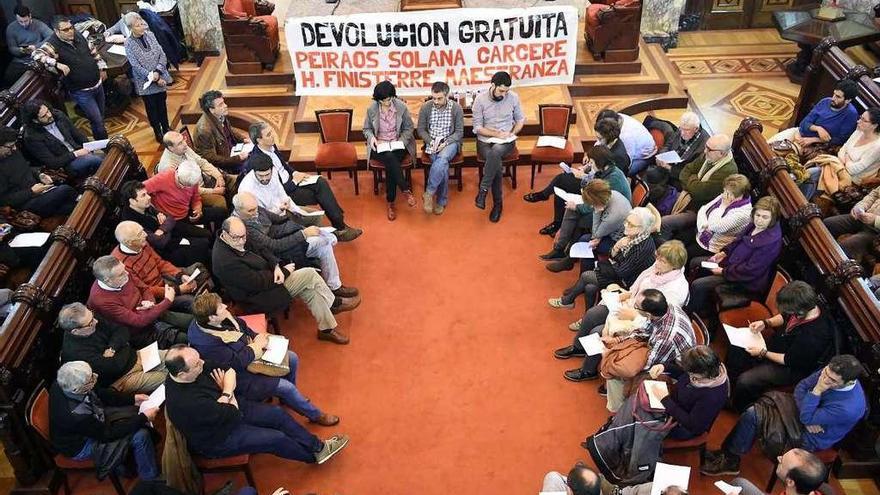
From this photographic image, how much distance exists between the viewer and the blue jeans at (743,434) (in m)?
4.42

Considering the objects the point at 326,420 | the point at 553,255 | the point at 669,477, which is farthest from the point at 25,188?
the point at 669,477

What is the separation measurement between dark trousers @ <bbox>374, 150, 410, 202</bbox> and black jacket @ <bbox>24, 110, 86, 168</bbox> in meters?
2.91


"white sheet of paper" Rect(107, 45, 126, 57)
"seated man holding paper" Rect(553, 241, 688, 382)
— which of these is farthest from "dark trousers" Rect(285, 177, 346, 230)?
"white sheet of paper" Rect(107, 45, 126, 57)

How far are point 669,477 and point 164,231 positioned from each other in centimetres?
413

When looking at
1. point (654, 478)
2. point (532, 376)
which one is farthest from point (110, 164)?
point (654, 478)

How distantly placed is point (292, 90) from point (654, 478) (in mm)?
6554

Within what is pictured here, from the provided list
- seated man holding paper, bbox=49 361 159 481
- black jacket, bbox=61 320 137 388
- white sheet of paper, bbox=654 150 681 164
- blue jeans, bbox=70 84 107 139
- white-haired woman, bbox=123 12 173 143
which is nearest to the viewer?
seated man holding paper, bbox=49 361 159 481

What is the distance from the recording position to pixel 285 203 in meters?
6.02

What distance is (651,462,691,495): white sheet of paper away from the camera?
156 inches

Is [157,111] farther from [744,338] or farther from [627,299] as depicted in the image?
[744,338]

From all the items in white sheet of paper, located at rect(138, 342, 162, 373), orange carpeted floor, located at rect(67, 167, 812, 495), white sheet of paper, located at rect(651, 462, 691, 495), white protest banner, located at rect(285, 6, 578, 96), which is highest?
white protest banner, located at rect(285, 6, 578, 96)

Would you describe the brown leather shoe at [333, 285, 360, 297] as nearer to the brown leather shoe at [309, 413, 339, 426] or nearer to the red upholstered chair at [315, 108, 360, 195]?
the brown leather shoe at [309, 413, 339, 426]

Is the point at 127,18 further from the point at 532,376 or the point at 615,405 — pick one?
the point at 615,405

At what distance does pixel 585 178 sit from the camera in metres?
6.16
